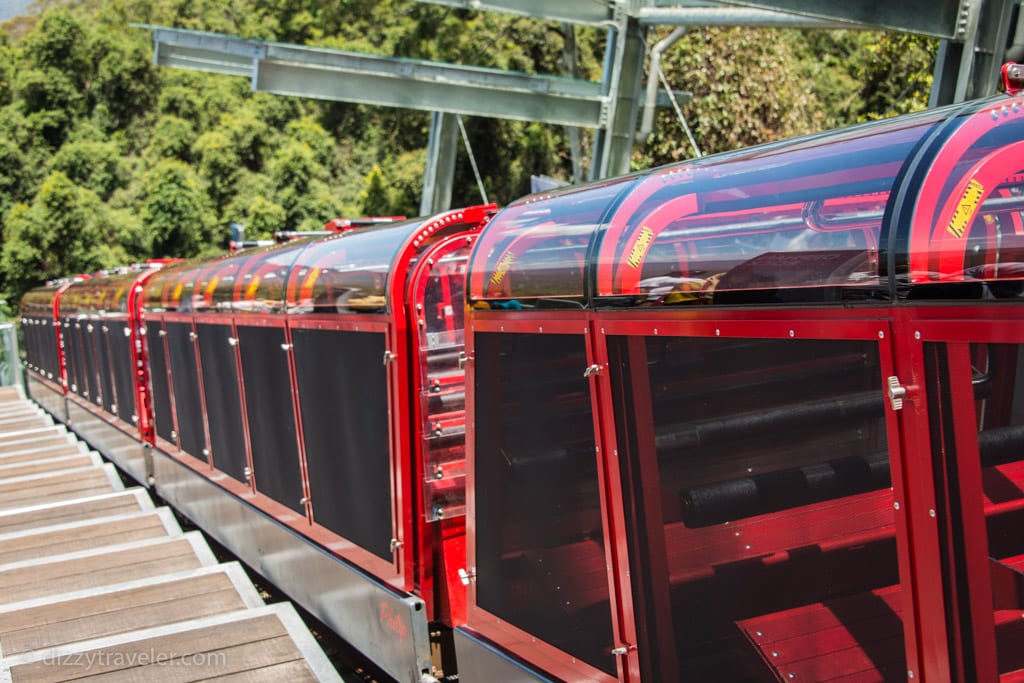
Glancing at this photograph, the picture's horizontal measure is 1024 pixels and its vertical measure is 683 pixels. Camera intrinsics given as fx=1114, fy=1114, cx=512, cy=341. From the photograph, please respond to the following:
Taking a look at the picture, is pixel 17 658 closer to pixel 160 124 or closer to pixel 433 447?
pixel 433 447

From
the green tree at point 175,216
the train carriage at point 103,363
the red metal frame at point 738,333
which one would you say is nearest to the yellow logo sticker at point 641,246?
the red metal frame at point 738,333

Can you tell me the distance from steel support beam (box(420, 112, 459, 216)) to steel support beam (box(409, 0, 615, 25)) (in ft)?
13.5

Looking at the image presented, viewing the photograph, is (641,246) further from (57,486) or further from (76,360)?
(76,360)

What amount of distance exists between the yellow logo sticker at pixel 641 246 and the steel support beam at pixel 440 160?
12.1 meters

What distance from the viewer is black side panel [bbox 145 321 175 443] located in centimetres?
1109

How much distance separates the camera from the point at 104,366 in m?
14.8

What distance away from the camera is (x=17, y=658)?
5082mm

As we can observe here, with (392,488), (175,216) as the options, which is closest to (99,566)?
(392,488)

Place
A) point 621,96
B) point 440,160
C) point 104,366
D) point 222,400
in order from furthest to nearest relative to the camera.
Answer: point 440,160
point 104,366
point 621,96
point 222,400

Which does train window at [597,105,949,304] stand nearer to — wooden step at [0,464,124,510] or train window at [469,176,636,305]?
train window at [469,176,636,305]

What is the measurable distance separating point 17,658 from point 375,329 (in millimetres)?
2246

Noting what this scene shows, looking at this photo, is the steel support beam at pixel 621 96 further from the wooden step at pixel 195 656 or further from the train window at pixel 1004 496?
the train window at pixel 1004 496

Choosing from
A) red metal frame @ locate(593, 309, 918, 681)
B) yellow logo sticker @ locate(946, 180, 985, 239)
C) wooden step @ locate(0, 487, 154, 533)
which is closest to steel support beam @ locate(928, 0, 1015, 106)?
red metal frame @ locate(593, 309, 918, 681)

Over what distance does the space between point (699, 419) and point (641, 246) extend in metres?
0.61
